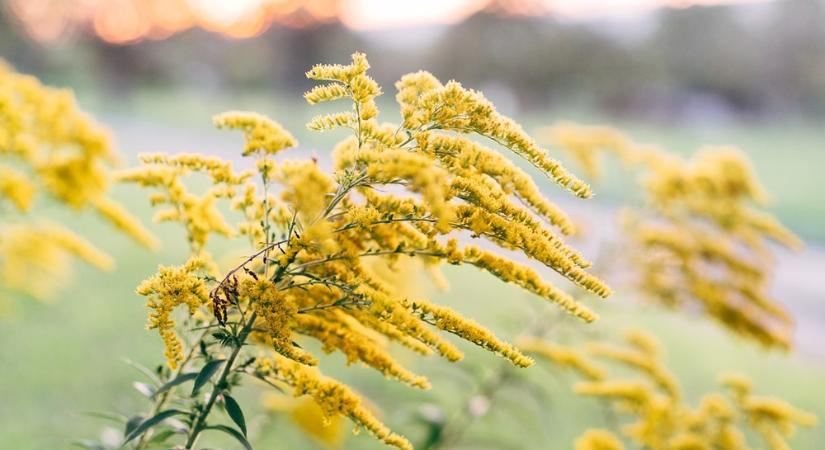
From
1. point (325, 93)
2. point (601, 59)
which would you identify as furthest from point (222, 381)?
point (601, 59)

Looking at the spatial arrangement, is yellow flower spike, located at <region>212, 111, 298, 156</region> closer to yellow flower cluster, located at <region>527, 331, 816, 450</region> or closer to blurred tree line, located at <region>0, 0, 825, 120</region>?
yellow flower cluster, located at <region>527, 331, 816, 450</region>

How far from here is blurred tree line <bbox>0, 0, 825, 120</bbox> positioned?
29.8m

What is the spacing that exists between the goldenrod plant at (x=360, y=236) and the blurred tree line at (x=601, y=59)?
2747cm

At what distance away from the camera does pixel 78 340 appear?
7.47 meters

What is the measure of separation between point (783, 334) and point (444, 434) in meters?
1.85

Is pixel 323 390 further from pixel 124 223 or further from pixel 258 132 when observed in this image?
pixel 124 223

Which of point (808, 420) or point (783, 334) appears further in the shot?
point (783, 334)

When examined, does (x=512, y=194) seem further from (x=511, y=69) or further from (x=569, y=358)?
(x=511, y=69)

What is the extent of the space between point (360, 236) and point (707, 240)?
258 centimetres

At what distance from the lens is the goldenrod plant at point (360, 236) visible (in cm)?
157

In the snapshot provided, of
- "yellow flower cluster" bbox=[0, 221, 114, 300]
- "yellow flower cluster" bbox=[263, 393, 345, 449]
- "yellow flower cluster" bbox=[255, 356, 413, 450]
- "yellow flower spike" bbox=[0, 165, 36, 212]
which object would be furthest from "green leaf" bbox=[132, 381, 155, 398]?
"yellow flower cluster" bbox=[0, 221, 114, 300]

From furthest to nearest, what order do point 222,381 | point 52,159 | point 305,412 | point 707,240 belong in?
point 707,240 → point 305,412 → point 52,159 → point 222,381

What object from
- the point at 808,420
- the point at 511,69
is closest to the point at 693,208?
the point at 808,420

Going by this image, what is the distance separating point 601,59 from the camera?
31938mm
